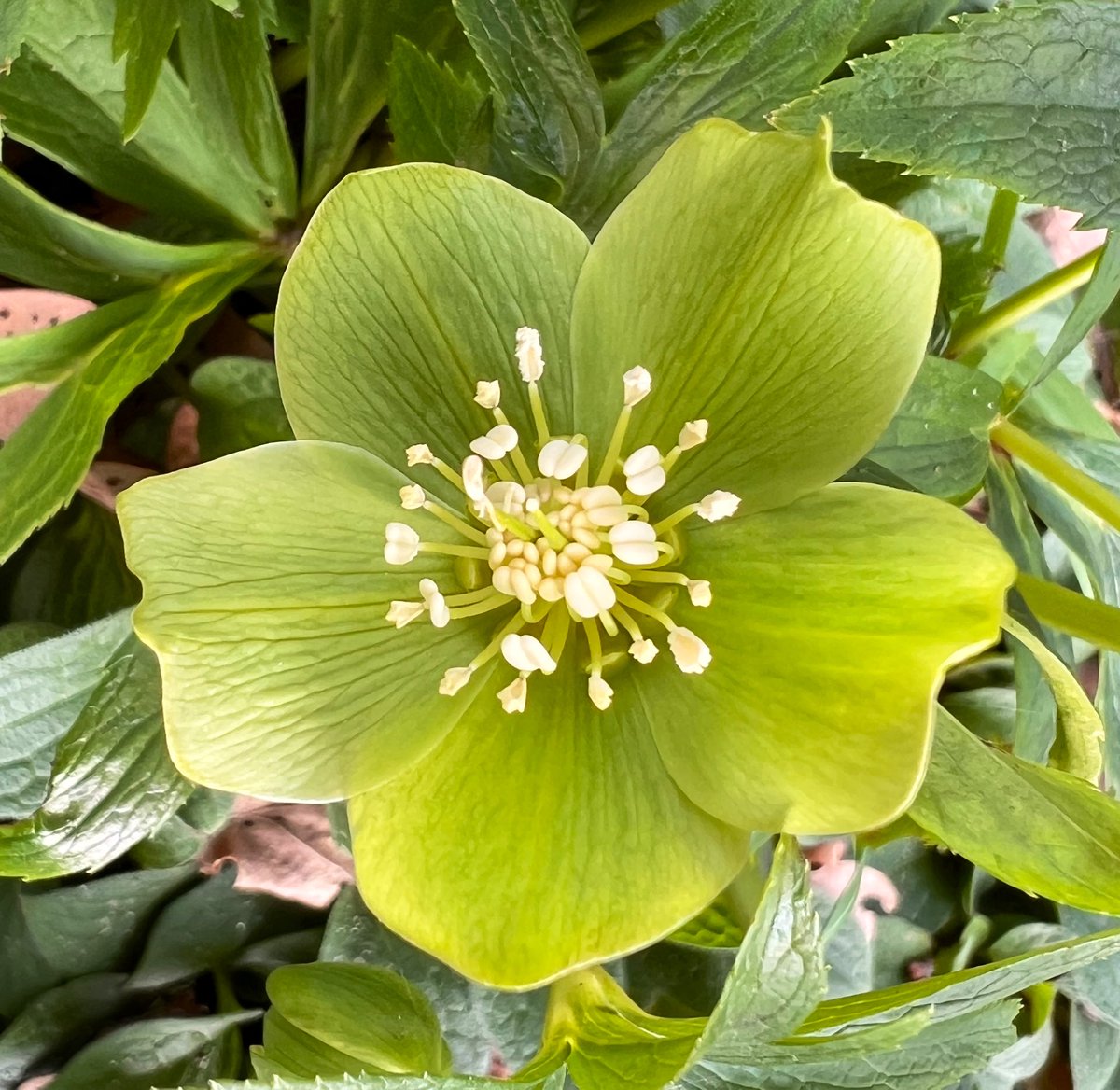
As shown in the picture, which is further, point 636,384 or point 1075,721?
point 1075,721

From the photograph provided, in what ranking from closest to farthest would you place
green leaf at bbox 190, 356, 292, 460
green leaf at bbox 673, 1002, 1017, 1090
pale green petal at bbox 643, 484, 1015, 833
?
pale green petal at bbox 643, 484, 1015, 833 → green leaf at bbox 673, 1002, 1017, 1090 → green leaf at bbox 190, 356, 292, 460

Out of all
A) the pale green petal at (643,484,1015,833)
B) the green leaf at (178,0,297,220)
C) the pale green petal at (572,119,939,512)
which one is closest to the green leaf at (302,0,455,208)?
the green leaf at (178,0,297,220)

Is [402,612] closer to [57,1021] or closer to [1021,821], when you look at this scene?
[1021,821]

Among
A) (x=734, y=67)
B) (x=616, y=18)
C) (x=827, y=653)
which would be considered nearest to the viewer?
(x=827, y=653)

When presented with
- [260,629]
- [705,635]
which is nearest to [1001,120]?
[705,635]

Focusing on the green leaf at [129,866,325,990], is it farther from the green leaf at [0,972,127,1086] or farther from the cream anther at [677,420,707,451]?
the cream anther at [677,420,707,451]

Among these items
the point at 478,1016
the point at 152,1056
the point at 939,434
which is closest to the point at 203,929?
the point at 152,1056
